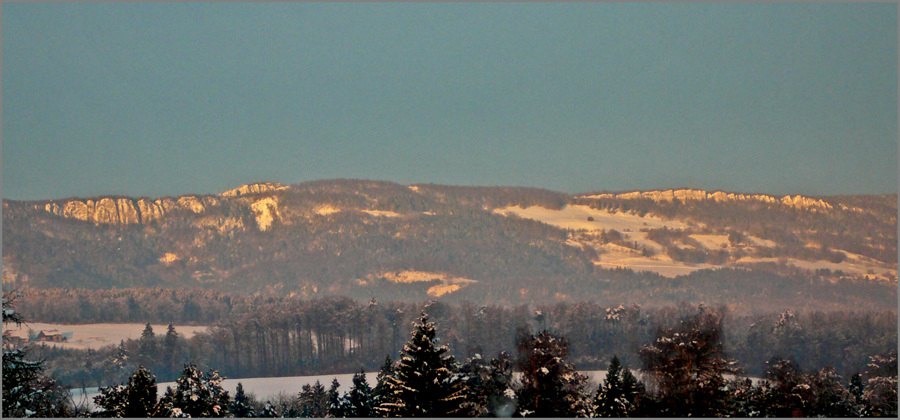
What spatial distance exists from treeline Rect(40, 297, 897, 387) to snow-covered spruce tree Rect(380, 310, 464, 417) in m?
76.8

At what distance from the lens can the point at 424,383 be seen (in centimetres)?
3133

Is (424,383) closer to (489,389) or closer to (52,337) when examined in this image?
(489,389)

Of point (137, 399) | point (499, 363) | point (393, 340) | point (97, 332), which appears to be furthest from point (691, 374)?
point (97, 332)

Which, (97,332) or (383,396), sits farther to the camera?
(97,332)

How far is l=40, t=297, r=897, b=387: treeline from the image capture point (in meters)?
109

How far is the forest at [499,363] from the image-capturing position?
33.8 metres

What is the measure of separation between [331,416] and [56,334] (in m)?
111

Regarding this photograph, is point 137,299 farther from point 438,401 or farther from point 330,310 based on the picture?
point 438,401

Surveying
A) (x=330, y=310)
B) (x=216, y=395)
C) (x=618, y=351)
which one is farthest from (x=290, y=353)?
(x=216, y=395)

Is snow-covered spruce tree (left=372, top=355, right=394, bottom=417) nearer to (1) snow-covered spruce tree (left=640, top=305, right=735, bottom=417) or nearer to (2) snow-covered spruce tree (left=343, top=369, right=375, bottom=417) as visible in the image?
(2) snow-covered spruce tree (left=343, top=369, right=375, bottom=417)

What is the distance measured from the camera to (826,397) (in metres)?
48.0

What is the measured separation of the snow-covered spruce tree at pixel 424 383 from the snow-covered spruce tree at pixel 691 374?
32.0 feet

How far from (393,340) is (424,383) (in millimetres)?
98813

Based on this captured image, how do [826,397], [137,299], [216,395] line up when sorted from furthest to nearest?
Result: [137,299] < [826,397] < [216,395]
